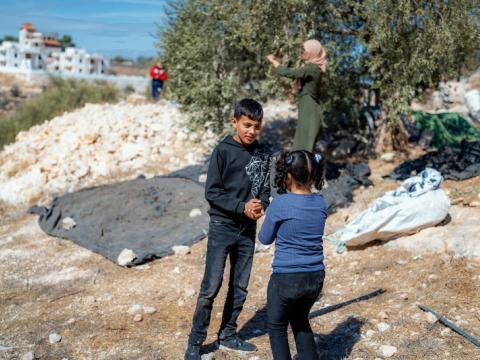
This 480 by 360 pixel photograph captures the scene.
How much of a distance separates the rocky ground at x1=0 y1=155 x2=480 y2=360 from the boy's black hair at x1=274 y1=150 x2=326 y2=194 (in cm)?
149

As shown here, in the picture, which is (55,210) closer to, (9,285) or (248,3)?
(9,285)

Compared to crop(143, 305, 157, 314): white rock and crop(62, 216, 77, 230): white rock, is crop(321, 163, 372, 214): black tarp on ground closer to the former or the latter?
crop(143, 305, 157, 314): white rock

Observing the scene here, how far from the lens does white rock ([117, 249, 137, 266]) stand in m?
6.16

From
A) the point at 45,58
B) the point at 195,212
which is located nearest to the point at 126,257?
the point at 195,212

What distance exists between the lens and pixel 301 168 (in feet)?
9.68

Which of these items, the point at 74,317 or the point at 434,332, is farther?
the point at 74,317

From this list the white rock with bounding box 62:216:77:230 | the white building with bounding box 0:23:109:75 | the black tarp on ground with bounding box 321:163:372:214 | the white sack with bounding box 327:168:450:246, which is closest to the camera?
the white sack with bounding box 327:168:450:246

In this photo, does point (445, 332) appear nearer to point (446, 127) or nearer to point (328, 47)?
point (328, 47)

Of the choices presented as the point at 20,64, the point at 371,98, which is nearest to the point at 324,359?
the point at 371,98

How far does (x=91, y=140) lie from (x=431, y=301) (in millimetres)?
7937

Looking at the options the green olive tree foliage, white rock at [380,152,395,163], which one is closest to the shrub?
the green olive tree foliage

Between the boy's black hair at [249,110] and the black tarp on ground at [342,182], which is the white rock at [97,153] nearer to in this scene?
the black tarp on ground at [342,182]

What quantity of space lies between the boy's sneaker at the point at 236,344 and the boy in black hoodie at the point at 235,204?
219mm

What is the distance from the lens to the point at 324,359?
381 cm
